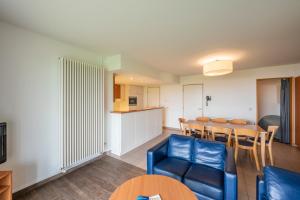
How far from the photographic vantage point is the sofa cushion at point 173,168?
6.06 feet

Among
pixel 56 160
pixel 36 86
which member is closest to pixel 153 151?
pixel 56 160

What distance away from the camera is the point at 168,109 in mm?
6402

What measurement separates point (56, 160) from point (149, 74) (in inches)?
122

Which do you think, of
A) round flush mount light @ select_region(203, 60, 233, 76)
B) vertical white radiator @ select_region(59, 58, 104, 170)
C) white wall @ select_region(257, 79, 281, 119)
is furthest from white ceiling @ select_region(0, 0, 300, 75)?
white wall @ select_region(257, 79, 281, 119)

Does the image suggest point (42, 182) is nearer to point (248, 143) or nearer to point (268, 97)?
point (248, 143)

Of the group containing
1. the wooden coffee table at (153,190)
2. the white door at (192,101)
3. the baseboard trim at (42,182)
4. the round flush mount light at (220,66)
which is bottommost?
the baseboard trim at (42,182)

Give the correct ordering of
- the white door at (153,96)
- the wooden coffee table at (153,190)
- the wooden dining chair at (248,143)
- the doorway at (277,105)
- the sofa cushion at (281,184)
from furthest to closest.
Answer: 1. the white door at (153,96)
2. the doorway at (277,105)
3. the wooden dining chair at (248,143)
4. the wooden coffee table at (153,190)
5. the sofa cushion at (281,184)

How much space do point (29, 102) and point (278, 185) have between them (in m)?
3.31

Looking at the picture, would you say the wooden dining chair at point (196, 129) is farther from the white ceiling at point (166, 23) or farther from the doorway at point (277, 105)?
the doorway at point (277, 105)

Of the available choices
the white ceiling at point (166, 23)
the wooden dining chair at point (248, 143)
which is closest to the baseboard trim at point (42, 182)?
the white ceiling at point (166, 23)

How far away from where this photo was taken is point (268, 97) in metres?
5.42

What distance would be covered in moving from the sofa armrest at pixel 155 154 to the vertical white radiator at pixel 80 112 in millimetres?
1526

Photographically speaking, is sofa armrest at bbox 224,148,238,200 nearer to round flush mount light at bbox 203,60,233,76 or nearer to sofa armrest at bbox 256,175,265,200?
sofa armrest at bbox 256,175,265,200

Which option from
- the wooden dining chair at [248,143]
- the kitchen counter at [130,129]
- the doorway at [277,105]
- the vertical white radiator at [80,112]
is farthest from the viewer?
the doorway at [277,105]
